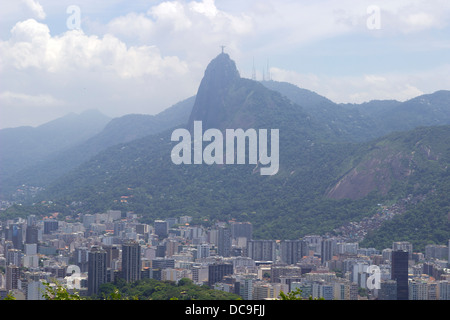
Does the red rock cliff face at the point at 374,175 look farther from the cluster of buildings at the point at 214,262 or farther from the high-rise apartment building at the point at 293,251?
the high-rise apartment building at the point at 293,251

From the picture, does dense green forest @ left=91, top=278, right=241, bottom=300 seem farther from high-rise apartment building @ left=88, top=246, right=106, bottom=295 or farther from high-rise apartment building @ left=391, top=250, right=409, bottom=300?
high-rise apartment building @ left=391, top=250, right=409, bottom=300

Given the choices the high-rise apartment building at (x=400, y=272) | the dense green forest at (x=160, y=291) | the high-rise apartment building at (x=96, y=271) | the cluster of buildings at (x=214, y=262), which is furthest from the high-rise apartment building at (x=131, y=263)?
the high-rise apartment building at (x=400, y=272)

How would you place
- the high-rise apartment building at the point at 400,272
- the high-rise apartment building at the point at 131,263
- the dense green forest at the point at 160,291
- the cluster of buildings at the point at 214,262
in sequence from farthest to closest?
the high-rise apartment building at the point at 131,263 → the cluster of buildings at the point at 214,262 → the high-rise apartment building at the point at 400,272 → the dense green forest at the point at 160,291

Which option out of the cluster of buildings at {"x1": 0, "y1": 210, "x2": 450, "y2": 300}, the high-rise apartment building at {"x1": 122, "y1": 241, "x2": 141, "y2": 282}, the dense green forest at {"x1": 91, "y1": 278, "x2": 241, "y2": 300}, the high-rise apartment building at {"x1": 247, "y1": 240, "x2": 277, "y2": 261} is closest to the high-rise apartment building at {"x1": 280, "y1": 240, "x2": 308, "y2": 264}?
the cluster of buildings at {"x1": 0, "y1": 210, "x2": 450, "y2": 300}

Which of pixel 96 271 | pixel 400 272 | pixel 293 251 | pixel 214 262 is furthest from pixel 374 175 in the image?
pixel 96 271

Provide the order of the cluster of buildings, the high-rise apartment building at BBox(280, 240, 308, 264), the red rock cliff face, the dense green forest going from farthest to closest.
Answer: the red rock cliff face → the high-rise apartment building at BBox(280, 240, 308, 264) → the cluster of buildings → the dense green forest

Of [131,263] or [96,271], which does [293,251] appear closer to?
[131,263]

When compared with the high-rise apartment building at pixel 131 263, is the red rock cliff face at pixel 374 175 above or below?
above
